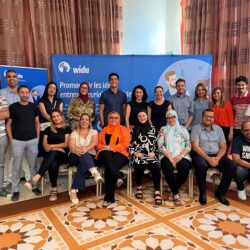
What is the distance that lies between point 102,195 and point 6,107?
1.58m

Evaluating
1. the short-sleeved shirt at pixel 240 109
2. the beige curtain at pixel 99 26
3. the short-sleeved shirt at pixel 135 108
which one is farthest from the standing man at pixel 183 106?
the beige curtain at pixel 99 26

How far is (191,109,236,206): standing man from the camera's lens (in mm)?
3055

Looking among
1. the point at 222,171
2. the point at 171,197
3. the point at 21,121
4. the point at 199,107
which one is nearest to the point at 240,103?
the point at 199,107

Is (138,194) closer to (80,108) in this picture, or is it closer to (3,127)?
(80,108)

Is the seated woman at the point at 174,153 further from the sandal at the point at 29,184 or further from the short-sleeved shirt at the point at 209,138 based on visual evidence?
the sandal at the point at 29,184

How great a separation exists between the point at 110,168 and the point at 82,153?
41 cm

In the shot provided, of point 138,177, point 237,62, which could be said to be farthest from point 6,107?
point 237,62

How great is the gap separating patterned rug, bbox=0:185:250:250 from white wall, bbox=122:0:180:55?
361cm

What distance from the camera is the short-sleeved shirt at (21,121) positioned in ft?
10.2

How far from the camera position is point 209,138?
3.23 meters

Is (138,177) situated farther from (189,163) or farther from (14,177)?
(14,177)

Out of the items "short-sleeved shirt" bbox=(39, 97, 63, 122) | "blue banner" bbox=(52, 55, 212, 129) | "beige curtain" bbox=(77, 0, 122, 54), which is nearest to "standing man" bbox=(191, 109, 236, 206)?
"blue banner" bbox=(52, 55, 212, 129)

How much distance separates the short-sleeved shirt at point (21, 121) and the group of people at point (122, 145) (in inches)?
0.4

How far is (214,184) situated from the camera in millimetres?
3625
